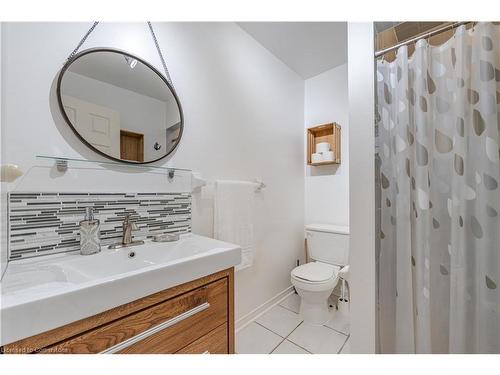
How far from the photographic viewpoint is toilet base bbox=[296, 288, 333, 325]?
67.7 inches

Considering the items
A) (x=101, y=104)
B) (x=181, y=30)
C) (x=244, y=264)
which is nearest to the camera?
(x=101, y=104)

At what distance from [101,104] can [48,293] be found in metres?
0.88

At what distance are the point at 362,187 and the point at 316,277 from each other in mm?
917

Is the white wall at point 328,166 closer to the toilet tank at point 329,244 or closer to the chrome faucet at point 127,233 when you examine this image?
the toilet tank at point 329,244

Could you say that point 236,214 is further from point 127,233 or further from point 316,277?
point 316,277

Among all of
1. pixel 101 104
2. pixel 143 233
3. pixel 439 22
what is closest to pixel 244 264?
pixel 143 233

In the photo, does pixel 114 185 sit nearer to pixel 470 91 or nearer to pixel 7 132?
pixel 7 132

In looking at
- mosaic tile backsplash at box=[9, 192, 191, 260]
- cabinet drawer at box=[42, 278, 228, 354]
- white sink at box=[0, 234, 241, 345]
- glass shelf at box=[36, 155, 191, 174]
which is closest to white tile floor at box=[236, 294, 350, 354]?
cabinet drawer at box=[42, 278, 228, 354]

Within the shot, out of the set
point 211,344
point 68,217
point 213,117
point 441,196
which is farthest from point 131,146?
point 441,196

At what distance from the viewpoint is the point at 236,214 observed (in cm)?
157

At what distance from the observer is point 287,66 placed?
2.23 m

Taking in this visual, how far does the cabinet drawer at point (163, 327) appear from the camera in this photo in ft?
1.91

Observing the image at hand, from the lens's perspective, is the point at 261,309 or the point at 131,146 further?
the point at 261,309

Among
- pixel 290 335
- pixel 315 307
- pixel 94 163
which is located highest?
pixel 94 163
